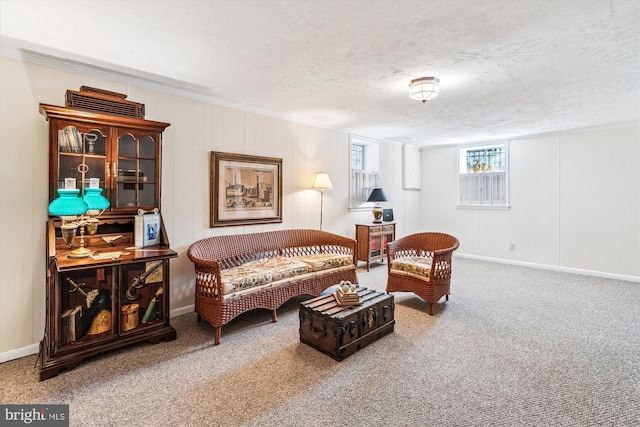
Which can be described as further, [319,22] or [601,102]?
[601,102]

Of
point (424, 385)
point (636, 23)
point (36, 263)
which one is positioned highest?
point (636, 23)

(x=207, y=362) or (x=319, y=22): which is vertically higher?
(x=319, y=22)

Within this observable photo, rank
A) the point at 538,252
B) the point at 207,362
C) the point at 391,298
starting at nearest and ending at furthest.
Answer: the point at 207,362 → the point at 391,298 → the point at 538,252

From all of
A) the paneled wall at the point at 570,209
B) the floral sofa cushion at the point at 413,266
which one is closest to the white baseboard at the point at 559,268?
the paneled wall at the point at 570,209

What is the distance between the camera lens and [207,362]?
2.42 m

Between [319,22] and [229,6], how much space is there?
577 mm

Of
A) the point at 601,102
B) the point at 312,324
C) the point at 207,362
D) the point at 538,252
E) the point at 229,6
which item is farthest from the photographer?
the point at 538,252

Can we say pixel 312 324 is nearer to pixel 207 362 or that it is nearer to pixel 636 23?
pixel 207 362

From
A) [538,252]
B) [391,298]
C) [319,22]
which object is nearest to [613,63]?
[319,22]

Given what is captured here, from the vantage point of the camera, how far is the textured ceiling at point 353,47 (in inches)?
A: 76.7

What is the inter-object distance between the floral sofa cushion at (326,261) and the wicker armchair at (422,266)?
0.54 m

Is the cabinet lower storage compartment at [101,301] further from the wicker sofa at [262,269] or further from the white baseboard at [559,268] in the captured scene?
the white baseboard at [559,268]

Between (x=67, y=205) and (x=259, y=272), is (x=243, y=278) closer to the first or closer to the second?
(x=259, y=272)

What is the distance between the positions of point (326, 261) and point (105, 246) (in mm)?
2221
